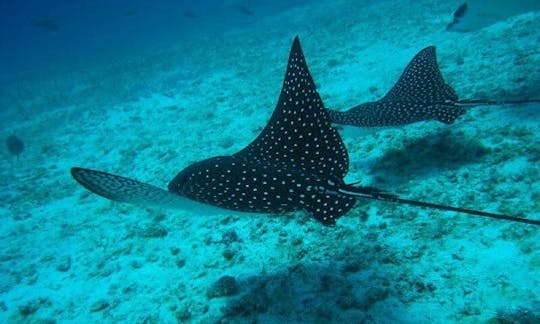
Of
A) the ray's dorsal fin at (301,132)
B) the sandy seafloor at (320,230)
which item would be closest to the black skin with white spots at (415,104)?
the sandy seafloor at (320,230)

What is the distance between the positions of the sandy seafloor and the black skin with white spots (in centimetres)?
26

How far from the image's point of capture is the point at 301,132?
3904 mm

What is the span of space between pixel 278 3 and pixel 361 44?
93.2ft

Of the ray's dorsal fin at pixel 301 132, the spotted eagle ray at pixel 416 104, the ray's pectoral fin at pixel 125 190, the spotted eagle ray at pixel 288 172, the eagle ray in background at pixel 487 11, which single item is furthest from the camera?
the eagle ray in background at pixel 487 11

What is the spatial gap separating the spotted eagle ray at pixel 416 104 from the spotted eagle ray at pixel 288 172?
1019 mm

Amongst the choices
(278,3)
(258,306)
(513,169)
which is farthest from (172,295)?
(278,3)

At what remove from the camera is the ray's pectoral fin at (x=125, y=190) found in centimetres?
268

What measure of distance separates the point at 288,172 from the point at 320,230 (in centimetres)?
142

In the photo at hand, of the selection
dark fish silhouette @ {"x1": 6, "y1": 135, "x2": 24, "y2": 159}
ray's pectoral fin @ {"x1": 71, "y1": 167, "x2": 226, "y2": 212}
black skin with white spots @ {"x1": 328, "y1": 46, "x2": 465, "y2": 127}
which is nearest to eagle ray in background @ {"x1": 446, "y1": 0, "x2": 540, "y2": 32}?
black skin with white spots @ {"x1": 328, "y1": 46, "x2": 465, "y2": 127}

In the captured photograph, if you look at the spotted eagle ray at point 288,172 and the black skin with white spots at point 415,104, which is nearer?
the spotted eagle ray at point 288,172

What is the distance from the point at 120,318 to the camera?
4176mm

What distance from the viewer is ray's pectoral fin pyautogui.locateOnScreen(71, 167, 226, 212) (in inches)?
106

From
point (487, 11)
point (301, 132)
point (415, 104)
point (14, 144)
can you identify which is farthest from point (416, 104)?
point (14, 144)

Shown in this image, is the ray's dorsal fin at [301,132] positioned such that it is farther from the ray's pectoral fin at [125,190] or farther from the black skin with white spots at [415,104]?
the ray's pectoral fin at [125,190]
